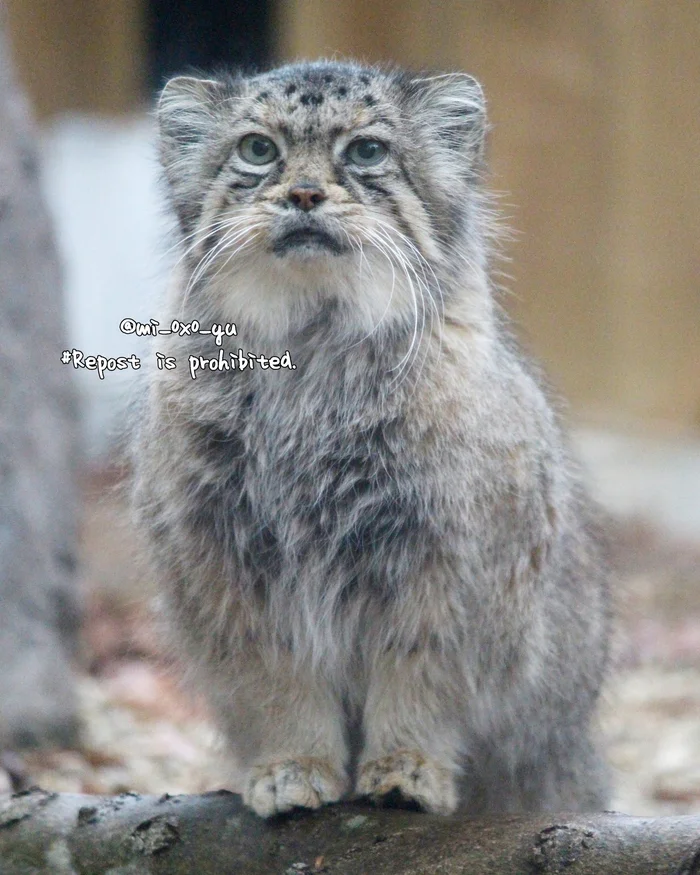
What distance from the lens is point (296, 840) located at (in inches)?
127

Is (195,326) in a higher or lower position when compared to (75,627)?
higher

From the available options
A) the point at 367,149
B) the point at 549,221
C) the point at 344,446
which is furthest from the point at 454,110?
the point at 549,221

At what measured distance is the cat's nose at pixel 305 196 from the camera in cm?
312

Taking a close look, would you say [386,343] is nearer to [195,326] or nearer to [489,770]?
[195,326]

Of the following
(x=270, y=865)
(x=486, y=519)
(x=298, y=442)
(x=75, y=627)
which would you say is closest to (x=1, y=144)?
(x=75, y=627)

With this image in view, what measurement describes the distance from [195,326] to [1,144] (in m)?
2.09

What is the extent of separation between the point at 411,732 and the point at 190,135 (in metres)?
1.73

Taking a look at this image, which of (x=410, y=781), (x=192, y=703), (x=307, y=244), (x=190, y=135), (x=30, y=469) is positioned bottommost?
(x=192, y=703)

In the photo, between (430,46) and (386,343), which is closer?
(386,343)

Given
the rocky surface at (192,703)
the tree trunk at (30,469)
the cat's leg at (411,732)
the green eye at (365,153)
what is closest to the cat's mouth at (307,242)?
the green eye at (365,153)

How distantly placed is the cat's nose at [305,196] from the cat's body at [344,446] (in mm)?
54

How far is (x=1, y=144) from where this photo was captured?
16.8ft

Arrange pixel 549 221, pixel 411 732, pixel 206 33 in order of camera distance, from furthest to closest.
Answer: pixel 549 221
pixel 206 33
pixel 411 732

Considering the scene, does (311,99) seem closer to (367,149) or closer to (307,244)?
(367,149)
